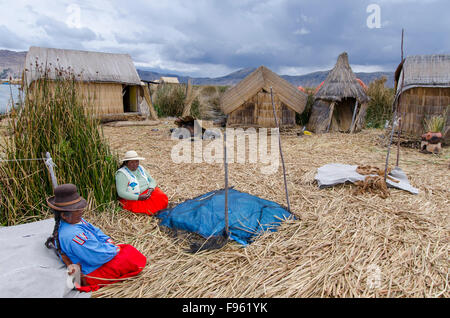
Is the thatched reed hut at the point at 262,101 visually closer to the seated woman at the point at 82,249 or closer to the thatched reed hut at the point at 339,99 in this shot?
the thatched reed hut at the point at 339,99

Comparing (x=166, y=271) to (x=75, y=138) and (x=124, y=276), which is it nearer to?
(x=124, y=276)

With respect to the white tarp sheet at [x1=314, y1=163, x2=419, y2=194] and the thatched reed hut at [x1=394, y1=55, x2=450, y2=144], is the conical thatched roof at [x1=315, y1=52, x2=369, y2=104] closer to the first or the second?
the thatched reed hut at [x1=394, y1=55, x2=450, y2=144]

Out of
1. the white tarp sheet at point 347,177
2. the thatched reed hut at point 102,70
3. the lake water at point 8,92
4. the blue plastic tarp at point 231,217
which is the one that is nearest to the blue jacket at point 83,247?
the blue plastic tarp at point 231,217

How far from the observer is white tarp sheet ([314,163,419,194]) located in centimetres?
428

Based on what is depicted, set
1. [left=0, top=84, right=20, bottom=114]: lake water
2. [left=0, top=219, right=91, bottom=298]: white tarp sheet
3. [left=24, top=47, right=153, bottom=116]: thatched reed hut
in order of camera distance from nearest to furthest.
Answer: [left=0, top=219, right=91, bottom=298]: white tarp sheet → [left=0, top=84, right=20, bottom=114]: lake water → [left=24, top=47, right=153, bottom=116]: thatched reed hut

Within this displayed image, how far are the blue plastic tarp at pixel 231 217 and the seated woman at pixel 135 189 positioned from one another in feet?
0.63

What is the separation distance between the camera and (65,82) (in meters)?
3.25

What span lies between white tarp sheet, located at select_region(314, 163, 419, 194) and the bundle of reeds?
316 centimetres

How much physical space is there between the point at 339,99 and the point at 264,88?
8.43ft

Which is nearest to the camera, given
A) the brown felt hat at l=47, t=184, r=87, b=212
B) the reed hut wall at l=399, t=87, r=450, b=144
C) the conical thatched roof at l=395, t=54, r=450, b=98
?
the brown felt hat at l=47, t=184, r=87, b=212

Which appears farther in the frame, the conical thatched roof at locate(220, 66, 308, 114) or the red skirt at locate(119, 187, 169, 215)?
the conical thatched roof at locate(220, 66, 308, 114)

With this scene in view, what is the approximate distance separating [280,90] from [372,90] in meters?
5.51

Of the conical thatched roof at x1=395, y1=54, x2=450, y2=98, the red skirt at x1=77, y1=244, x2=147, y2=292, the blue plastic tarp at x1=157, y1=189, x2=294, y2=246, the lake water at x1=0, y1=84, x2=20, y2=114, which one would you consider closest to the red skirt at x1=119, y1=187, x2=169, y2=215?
the blue plastic tarp at x1=157, y1=189, x2=294, y2=246

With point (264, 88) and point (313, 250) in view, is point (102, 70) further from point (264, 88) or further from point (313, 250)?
point (313, 250)
